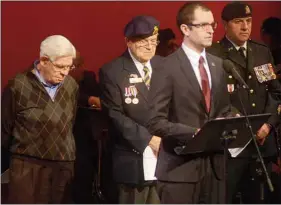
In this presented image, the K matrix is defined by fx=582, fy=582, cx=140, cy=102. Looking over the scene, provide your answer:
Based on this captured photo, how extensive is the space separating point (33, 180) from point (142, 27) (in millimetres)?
1197

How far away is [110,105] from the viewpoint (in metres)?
3.73

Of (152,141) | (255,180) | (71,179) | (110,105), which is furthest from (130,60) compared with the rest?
(255,180)

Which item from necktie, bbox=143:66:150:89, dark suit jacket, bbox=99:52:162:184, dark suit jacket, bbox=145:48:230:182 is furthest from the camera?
necktie, bbox=143:66:150:89

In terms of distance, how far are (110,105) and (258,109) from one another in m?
0.99

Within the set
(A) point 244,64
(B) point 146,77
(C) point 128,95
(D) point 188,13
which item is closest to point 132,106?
(C) point 128,95

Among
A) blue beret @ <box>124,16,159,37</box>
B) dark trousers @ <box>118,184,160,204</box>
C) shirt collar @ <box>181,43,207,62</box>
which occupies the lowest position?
dark trousers @ <box>118,184,160,204</box>

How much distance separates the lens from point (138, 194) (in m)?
3.80

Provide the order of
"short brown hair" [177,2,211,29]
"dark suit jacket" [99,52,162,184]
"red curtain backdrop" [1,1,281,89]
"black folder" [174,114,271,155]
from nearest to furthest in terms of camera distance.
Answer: "black folder" [174,114,271,155] → "short brown hair" [177,2,211,29] → "dark suit jacket" [99,52,162,184] → "red curtain backdrop" [1,1,281,89]

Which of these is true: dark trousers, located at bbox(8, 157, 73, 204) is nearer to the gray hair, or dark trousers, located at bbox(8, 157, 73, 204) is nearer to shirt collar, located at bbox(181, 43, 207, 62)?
the gray hair

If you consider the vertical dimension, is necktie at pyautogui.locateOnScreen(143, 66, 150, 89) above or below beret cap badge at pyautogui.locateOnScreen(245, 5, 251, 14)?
below

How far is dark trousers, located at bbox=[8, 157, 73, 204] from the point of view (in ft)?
11.8

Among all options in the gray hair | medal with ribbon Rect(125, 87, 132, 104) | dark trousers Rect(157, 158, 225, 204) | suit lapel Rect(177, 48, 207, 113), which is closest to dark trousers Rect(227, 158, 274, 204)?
dark trousers Rect(157, 158, 225, 204)

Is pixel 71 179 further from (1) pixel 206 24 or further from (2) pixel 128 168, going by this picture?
(1) pixel 206 24

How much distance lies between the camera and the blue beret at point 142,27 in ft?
12.4
